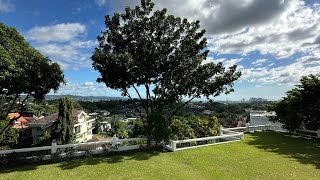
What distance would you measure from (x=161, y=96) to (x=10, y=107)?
8527mm

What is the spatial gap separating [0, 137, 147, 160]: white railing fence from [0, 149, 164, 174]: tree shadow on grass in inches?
12.8

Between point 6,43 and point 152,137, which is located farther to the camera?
point 152,137

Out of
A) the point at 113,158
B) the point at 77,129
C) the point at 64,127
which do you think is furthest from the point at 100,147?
the point at 77,129

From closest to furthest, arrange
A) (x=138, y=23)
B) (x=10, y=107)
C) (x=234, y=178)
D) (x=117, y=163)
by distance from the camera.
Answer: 1. (x=234, y=178)
2. (x=117, y=163)
3. (x=10, y=107)
4. (x=138, y=23)

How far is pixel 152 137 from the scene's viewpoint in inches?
557

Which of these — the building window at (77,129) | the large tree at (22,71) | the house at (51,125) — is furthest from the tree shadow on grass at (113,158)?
the building window at (77,129)

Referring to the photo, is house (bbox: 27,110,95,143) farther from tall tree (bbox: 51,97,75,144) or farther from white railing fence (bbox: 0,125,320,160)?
white railing fence (bbox: 0,125,320,160)

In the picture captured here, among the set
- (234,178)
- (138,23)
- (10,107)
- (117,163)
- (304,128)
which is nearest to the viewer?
(234,178)

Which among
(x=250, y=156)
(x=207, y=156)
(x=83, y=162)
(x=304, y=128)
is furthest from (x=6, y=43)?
(x=304, y=128)

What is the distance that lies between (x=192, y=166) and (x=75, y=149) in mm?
6500

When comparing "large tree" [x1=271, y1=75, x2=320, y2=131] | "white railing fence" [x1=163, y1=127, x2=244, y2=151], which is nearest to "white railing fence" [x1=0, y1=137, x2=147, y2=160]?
"white railing fence" [x1=163, y1=127, x2=244, y2=151]

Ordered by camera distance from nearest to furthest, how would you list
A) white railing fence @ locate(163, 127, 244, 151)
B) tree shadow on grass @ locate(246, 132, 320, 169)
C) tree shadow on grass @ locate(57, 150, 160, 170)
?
tree shadow on grass @ locate(57, 150, 160, 170) < tree shadow on grass @ locate(246, 132, 320, 169) < white railing fence @ locate(163, 127, 244, 151)

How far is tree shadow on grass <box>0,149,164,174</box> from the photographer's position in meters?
10.4

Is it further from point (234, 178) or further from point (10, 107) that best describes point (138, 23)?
point (234, 178)
